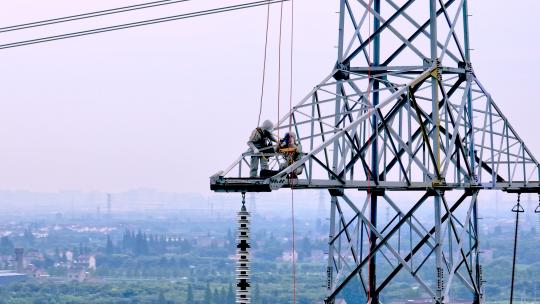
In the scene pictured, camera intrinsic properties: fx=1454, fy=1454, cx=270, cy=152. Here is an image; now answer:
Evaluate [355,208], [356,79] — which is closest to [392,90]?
[356,79]

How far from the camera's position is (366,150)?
32.4 meters

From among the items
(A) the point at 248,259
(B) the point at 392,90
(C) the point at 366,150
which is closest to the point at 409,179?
(C) the point at 366,150

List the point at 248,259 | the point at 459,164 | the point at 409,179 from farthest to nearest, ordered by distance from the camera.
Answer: the point at 459,164, the point at 409,179, the point at 248,259

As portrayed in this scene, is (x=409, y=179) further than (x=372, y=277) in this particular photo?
No

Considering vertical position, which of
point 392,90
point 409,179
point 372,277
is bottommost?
point 372,277

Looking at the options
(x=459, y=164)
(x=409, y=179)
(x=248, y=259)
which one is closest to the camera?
(x=248, y=259)

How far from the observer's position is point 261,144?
30.4 meters

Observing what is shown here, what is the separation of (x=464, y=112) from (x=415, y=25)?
2.86 meters

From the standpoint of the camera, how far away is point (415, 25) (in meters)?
34.2

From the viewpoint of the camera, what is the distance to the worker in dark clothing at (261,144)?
29844 millimetres

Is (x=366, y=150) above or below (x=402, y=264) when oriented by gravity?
above

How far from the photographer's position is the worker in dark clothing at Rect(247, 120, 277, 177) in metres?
29.8

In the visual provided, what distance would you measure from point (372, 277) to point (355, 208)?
2.71m

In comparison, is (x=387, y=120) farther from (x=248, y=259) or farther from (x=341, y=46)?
(x=248, y=259)
